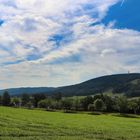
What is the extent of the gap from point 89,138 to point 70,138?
246cm

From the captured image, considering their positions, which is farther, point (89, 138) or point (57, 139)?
point (89, 138)

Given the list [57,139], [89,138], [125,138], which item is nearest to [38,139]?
[57,139]

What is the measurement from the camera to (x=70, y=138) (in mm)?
34031

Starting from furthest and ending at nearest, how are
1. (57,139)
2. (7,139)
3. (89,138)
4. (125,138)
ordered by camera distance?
1. (125,138)
2. (89,138)
3. (57,139)
4. (7,139)

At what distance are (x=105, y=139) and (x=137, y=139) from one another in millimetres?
4492

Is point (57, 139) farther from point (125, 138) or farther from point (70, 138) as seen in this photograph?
point (125, 138)

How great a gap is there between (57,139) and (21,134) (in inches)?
137

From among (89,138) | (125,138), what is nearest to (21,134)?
(89,138)

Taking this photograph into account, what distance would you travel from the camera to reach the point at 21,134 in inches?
1323

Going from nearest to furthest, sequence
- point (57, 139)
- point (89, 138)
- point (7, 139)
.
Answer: point (7, 139) < point (57, 139) < point (89, 138)

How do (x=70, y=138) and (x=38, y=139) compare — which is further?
(x=70, y=138)

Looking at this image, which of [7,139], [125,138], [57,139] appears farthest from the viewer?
[125,138]

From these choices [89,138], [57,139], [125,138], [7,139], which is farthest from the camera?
[125,138]

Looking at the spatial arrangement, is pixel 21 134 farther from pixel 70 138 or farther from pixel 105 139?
pixel 105 139
